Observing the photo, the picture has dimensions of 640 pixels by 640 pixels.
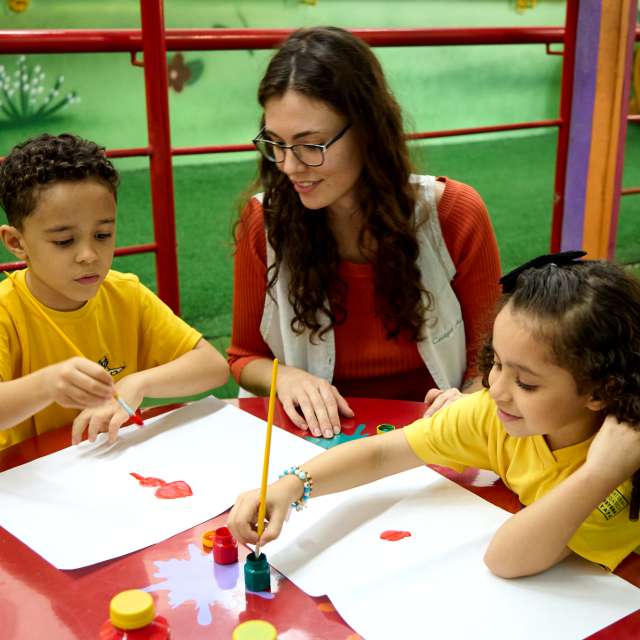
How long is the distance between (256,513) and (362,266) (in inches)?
28.9

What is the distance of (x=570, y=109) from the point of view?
283 cm

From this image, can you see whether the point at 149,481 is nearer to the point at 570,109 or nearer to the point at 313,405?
the point at 313,405

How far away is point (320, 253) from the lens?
5.18 feet

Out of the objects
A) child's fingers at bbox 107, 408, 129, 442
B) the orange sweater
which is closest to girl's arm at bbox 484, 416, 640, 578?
child's fingers at bbox 107, 408, 129, 442

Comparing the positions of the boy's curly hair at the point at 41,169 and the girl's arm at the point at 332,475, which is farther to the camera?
the boy's curly hair at the point at 41,169

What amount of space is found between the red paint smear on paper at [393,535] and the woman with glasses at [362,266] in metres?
0.50

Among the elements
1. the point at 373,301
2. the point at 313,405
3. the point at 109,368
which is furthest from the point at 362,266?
the point at 109,368

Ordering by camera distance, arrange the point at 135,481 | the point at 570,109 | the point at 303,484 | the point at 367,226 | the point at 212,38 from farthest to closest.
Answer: the point at 570,109 → the point at 212,38 → the point at 367,226 → the point at 135,481 → the point at 303,484

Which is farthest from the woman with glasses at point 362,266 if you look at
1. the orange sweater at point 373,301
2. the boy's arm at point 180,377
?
the boy's arm at point 180,377

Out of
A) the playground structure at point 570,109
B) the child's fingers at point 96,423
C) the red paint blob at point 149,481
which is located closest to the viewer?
the red paint blob at point 149,481

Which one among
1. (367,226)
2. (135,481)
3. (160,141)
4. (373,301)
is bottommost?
(135,481)

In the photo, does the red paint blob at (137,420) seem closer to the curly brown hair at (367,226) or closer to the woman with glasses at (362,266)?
the woman with glasses at (362,266)

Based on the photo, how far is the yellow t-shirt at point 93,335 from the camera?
1.37m

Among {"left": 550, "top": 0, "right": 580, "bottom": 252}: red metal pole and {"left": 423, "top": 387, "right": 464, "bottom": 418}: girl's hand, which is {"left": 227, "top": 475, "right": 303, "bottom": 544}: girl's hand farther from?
{"left": 550, "top": 0, "right": 580, "bottom": 252}: red metal pole
